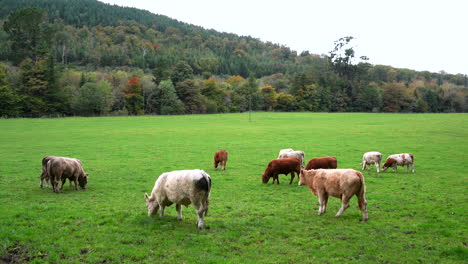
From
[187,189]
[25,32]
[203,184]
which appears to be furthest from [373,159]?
[25,32]

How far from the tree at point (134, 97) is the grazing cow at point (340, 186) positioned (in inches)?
3647

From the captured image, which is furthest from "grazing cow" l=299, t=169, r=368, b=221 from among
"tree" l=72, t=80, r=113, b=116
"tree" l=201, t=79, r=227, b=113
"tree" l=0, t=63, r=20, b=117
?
"tree" l=201, t=79, r=227, b=113

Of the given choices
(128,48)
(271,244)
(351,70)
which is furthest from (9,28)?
(351,70)

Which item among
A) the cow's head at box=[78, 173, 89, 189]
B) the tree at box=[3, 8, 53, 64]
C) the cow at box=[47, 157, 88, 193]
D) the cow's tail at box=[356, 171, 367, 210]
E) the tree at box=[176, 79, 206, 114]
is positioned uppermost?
the tree at box=[3, 8, 53, 64]

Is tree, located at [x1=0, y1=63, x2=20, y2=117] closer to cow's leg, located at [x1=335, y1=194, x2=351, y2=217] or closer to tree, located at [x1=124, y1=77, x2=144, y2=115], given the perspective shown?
tree, located at [x1=124, y1=77, x2=144, y2=115]

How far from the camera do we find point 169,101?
3939 inches

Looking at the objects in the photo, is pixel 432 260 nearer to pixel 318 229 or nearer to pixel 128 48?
pixel 318 229

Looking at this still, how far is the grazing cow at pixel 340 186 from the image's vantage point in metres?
10.1

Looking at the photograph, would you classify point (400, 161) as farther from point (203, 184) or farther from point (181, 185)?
point (181, 185)

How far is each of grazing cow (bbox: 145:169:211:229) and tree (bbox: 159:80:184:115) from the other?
9136 centimetres

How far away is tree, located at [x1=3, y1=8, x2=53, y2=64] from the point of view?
3871 inches

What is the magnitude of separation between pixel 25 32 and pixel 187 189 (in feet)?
374

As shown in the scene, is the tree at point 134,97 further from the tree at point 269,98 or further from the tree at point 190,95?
the tree at point 269,98

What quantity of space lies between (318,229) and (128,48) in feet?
636
